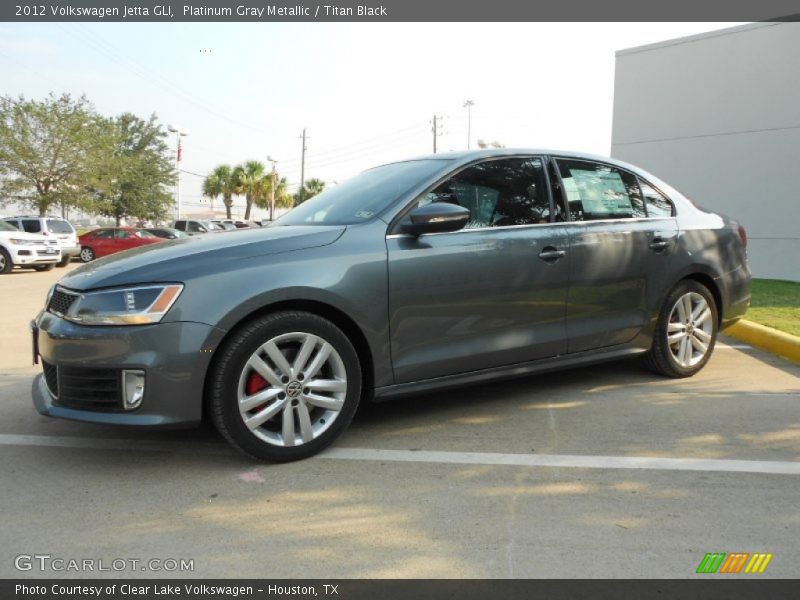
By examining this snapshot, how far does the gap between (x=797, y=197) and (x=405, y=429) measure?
13031 millimetres

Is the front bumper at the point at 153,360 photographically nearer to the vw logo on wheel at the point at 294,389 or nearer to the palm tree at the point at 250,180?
the vw logo on wheel at the point at 294,389

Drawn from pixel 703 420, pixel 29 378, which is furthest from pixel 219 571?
pixel 29 378

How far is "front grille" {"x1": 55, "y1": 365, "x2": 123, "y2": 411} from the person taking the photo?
118 inches

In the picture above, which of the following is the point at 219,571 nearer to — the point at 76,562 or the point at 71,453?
the point at 76,562

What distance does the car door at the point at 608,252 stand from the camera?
4176 millimetres

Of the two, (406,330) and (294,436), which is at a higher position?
(406,330)

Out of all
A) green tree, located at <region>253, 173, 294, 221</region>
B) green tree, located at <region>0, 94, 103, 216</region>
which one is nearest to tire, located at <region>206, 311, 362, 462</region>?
green tree, located at <region>0, 94, 103, 216</region>

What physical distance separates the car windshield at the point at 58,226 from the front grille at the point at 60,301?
18.4 metres

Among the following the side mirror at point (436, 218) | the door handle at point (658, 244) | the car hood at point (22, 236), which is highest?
the side mirror at point (436, 218)

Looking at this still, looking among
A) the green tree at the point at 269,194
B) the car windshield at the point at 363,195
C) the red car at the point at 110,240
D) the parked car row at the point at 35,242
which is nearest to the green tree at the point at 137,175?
the red car at the point at 110,240

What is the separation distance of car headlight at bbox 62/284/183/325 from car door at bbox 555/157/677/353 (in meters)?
2.45

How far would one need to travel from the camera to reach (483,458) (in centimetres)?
336

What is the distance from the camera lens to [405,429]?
→ 12.6 ft
